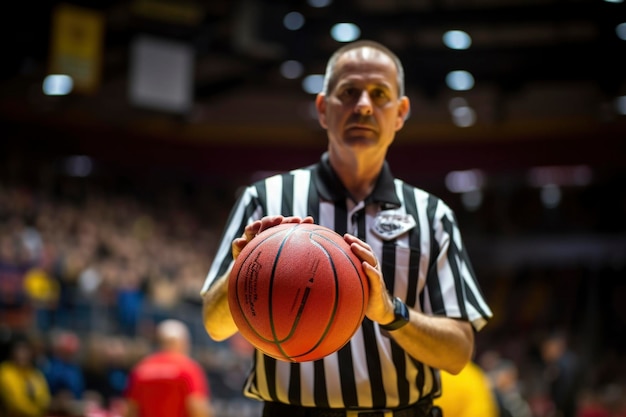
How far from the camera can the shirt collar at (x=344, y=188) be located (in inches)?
105

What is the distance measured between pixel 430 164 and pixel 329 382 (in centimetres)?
1758

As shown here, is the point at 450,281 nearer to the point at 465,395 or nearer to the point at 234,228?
the point at 234,228

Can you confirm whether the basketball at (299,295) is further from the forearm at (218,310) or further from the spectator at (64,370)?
the spectator at (64,370)

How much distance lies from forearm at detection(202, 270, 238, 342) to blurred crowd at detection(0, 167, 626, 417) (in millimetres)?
4790

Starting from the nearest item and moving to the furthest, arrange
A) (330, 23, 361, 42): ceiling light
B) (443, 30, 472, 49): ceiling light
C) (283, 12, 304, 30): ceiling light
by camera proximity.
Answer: (283, 12, 304, 30): ceiling light → (330, 23, 361, 42): ceiling light → (443, 30, 472, 49): ceiling light

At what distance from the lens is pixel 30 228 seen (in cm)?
1295

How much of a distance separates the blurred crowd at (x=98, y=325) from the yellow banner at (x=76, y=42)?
266 cm

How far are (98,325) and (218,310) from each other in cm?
855

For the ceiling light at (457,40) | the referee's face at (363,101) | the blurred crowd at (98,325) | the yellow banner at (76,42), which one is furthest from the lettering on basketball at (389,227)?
the ceiling light at (457,40)

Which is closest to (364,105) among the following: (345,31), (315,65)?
(345,31)

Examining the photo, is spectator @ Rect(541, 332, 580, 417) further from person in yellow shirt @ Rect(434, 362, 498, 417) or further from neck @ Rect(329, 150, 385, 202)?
neck @ Rect(329, 150, 385, 202)

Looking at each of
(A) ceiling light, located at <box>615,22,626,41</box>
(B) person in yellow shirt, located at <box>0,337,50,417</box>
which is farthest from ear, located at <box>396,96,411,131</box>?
(A) ceiling light, located at <box>615,22,626,41</box>

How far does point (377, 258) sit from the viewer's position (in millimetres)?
2479

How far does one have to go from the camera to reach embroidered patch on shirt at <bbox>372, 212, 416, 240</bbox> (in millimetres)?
2586
